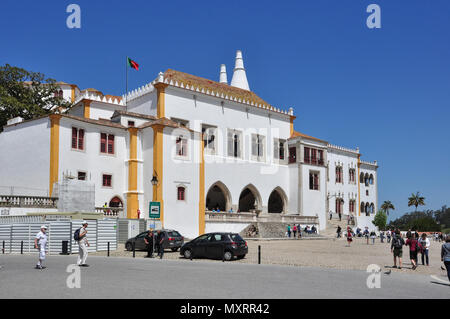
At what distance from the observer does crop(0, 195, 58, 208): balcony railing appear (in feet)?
94.6

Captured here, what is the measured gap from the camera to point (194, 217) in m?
39.0

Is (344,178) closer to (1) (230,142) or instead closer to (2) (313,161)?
(2) (313,161)

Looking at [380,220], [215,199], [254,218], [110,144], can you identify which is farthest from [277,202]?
[110,144]

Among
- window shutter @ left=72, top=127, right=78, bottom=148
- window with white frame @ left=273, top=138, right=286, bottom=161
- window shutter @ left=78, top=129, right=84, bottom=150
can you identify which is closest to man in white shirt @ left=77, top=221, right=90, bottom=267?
window shutter @ left=72, top=127, right=78, bottom=148

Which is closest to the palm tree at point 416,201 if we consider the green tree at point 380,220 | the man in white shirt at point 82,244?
the green tree at point 380,220

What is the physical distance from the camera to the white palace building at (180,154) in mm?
35906

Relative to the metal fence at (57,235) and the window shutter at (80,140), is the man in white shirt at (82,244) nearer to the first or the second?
the metal fence at (57,235)

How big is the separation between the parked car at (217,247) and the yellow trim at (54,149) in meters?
15.6

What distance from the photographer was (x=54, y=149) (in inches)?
1345

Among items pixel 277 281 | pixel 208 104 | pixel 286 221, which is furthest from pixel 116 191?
pixel 277 281

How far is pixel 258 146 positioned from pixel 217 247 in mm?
28934

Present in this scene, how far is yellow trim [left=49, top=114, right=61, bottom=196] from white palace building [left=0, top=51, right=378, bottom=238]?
71 mm

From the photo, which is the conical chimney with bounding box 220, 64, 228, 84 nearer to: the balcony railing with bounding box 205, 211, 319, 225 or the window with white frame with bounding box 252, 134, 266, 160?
the window with white frame with bounding box 252, 134, 266, 160
